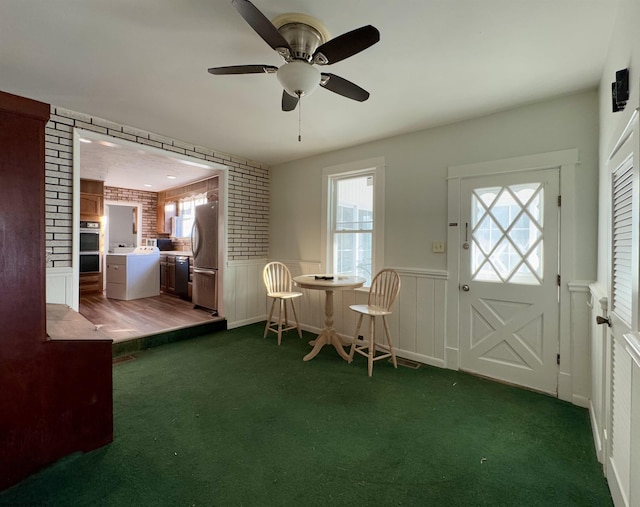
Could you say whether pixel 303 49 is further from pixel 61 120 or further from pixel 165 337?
pixel 165 337

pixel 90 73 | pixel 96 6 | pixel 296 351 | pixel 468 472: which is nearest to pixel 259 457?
pixel 468 472

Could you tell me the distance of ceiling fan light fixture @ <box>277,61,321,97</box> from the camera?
153 cm

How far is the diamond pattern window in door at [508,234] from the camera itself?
2443mm

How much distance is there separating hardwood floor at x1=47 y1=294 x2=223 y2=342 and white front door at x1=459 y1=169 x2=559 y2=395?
9.69ft

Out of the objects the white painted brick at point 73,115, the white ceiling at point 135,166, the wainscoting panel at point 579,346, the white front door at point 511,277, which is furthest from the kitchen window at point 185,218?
the wainscoting panel at point 579,346

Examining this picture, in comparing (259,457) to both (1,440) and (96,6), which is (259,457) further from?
(96,6)

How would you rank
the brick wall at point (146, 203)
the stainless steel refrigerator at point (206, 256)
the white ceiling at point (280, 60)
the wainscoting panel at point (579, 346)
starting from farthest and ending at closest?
the brick wall at point (146, 203), the stainless steel refrigerator at point (206, 256), the wainscoting panel at point (579, 346), the white ceiling at point (280, 60)

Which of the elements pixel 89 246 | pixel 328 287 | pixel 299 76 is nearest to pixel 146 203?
pixel 89 246

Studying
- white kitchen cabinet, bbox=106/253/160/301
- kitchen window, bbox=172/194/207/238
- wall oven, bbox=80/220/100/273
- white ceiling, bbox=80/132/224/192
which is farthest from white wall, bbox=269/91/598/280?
wall oven, bbox=80/220/100/273

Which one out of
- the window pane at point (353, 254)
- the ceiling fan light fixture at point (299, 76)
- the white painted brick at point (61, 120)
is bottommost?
the window pane at point (353, 254)

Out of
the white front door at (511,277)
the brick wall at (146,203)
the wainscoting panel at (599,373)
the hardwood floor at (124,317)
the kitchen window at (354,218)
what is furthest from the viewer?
the brick wall at (146,203)

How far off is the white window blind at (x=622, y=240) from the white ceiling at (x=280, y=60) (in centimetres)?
88

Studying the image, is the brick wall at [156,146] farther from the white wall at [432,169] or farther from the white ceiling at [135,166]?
the white wall at [432,169]

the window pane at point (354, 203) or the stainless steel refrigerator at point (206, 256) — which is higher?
the window pane at point (354, 203)
